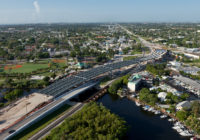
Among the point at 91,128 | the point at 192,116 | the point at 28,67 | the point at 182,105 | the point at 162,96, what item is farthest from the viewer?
the point at 28,67

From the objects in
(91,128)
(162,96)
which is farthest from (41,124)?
(162,96)

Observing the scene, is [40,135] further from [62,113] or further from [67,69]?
[67,69]

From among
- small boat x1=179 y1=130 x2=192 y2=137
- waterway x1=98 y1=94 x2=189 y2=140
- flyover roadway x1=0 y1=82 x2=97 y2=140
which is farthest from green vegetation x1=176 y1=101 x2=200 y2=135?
flyover roadway x1=0 y1=82 x2=97 y2=140

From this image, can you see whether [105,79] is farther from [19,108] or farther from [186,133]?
[186,133]

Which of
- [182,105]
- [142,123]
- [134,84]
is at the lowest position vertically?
[142,123]

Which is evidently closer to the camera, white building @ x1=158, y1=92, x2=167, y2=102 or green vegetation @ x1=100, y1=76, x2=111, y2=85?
white building @ x1=158, y1=92, x2=167, y2=102

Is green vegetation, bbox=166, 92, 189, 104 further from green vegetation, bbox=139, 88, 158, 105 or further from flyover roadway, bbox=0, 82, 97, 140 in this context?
flyover roadway, bbox=0, 82, 97, 140
